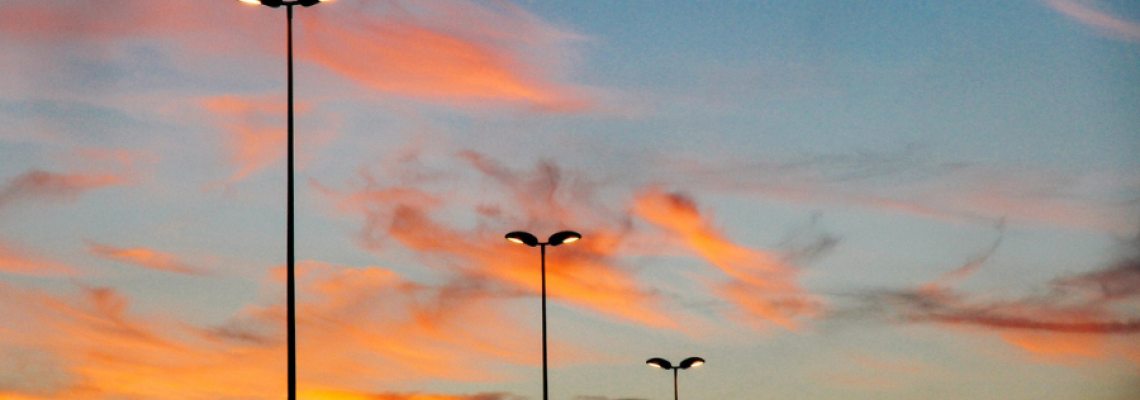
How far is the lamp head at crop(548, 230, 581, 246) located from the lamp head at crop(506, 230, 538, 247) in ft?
1.61

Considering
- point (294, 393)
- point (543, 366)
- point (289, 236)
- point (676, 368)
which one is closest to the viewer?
point (294, 393)

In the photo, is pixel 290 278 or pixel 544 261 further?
pixel 544 261

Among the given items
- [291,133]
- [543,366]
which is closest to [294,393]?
[291,133]

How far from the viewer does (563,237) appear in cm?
4091

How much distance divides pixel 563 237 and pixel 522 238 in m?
1.23

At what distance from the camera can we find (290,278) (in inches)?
990

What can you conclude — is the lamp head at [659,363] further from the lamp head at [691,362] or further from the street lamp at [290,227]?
the street lamp at [290,227]

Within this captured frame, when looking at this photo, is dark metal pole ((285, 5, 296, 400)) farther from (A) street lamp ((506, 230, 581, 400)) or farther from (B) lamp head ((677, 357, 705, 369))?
(B) lamp head ((677, 357, 705, 369))

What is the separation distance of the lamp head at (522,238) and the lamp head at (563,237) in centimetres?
49

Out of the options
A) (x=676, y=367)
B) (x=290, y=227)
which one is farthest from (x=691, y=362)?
(x=290, y=227)

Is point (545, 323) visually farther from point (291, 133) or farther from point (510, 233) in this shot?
point (291, 133)

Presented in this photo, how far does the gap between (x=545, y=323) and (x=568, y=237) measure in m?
2.63

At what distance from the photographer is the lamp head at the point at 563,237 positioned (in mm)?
40875

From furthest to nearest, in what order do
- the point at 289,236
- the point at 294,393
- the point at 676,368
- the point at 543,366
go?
the point at 676,368 → the point at 543,366 → the point at 289,236 → the point at 294,393
